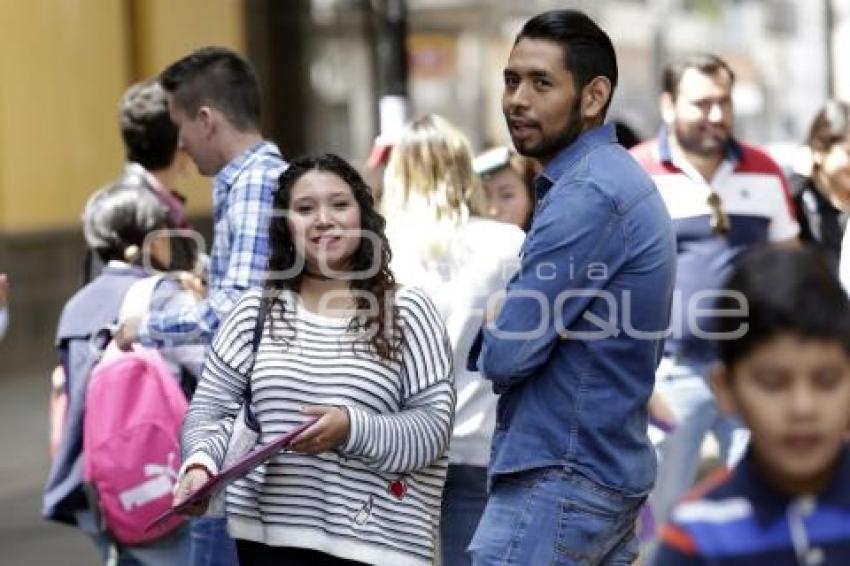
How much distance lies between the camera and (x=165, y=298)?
19.8 ft

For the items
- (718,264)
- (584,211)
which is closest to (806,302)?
(584,211)

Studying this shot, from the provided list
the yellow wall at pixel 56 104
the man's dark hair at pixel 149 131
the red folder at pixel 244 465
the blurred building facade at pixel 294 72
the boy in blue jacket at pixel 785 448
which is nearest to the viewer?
the boy in blue jacket at pixel 785 448

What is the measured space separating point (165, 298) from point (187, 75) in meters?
0.70

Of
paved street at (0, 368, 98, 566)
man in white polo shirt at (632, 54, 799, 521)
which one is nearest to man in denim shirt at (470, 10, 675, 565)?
man in white polo shirt at (632, 54, 799, 521)

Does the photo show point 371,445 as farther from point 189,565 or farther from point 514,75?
point 189,565

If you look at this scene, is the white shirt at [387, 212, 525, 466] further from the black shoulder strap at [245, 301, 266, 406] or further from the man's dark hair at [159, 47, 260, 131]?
the black shoulder strap at [245, 301, 266, 406]

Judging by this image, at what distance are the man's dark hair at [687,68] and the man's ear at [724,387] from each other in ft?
16.0

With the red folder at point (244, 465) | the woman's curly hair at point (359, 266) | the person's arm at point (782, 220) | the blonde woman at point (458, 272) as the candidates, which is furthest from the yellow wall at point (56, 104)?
the red folder at point (244, 465)

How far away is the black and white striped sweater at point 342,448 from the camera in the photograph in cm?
465

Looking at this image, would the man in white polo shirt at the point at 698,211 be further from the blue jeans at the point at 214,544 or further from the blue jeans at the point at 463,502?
the blue jeans at the point at 214,544

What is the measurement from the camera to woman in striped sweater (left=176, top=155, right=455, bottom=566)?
4648 mm

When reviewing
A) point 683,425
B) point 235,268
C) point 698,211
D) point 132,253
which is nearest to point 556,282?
point 235,268

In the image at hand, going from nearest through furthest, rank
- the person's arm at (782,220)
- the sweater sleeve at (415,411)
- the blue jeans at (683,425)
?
the sweater sleeve at (415,411)
the blue jeans at (683,425)
the person's arm at (782,220)

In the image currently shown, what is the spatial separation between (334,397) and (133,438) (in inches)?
59.9
